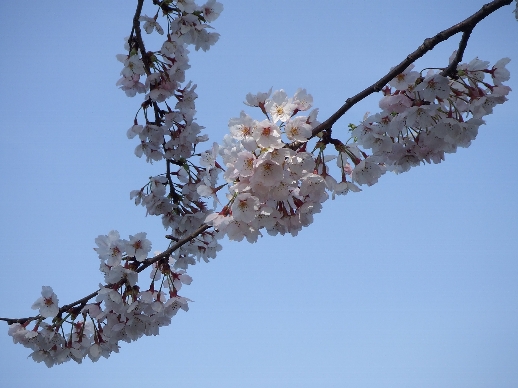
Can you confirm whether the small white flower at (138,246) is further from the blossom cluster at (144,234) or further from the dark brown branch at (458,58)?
the dark brown branch at (458,58)

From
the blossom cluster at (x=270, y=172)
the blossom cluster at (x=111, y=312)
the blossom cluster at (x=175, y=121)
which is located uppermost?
the blossom cluster at (x=175, y=121)

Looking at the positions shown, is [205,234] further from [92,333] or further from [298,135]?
[298,135]

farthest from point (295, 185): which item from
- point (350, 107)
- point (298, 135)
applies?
point (350, 107)

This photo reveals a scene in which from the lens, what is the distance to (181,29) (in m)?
5.31

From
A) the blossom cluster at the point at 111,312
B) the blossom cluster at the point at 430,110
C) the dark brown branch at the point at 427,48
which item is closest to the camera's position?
the dark brown branch at the point at 427,48

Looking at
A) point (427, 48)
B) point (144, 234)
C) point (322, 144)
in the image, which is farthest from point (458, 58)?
point (144, 234)

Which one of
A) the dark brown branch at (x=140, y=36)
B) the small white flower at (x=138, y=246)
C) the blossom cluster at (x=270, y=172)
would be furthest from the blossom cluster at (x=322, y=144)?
the dark brown branch at (x=140, y=36)

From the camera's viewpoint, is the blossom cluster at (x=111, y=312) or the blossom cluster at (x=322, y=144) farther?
the blossom cluster at (x=111, y=312)

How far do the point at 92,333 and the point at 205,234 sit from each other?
1494 mm

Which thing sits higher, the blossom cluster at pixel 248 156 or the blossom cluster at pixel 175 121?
the blossom cluster at pixel 175 121

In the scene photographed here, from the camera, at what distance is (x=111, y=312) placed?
169 inches

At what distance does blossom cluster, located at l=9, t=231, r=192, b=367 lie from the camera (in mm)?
4176

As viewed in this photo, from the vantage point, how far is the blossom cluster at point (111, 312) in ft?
13.7

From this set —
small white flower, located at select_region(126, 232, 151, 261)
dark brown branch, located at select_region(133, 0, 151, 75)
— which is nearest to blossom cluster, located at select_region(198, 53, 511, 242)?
small white flower, located at select_region(126, 232, 151, 261)
